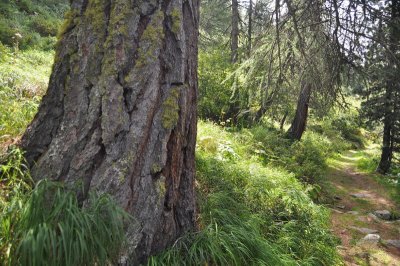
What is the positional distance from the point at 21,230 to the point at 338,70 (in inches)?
167

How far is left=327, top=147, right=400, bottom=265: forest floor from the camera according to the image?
496cm

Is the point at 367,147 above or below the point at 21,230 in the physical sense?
below

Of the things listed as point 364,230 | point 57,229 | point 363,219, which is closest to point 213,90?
point 363,219

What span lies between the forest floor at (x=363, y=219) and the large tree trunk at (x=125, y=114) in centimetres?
329

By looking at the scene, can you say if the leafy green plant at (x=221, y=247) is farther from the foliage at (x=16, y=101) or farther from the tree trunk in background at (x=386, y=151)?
the tree trunk in background at (x=386, y=151)

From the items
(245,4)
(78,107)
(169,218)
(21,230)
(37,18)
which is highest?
(245,4)

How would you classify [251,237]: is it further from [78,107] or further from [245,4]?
[245,4]

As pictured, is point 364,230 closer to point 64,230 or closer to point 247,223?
point 247,223

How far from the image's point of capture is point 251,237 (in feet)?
9.49

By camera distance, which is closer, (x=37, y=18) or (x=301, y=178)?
(x=301, y=178)

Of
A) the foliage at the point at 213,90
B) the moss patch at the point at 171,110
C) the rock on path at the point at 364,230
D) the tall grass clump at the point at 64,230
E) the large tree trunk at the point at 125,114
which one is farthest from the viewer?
the foliage at the point at 213,90

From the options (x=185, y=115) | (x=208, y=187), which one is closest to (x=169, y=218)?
(x=185, y=115)

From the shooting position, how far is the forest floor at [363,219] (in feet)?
16.3

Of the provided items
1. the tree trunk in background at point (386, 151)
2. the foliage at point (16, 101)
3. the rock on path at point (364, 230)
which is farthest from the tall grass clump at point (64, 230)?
the tree trunk in background at point (386, 151)
